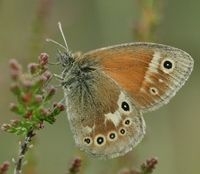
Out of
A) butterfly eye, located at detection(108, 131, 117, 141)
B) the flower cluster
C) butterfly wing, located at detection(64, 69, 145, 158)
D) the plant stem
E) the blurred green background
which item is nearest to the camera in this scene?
the plant stem

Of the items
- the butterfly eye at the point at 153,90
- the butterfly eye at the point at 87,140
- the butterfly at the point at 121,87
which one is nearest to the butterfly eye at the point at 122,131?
the butterfly at the point at 121,87

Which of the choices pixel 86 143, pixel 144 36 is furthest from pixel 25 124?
pixel 144 36

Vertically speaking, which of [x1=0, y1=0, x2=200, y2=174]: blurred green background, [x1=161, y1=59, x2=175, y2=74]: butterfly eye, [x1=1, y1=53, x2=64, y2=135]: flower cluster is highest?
[x1=0, y1=0, x2=200, y2=174]: blurred green background

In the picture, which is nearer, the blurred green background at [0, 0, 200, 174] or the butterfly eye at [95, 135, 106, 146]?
the butterfly eye at [95, 135, 106, 146]

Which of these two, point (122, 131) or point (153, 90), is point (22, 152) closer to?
point (122, 131)

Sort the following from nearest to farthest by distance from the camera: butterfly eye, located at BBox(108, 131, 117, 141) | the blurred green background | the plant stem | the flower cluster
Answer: the plant stem < the flower cluster < butterfly eye, located at BBox(108, 131, 117, 141) < the blurred green background

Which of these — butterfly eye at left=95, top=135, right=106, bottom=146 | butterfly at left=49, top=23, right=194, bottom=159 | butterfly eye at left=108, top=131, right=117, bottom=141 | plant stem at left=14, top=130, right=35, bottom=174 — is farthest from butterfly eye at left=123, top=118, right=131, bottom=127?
plant stem at left=14, top=130, right=35, bottom=174

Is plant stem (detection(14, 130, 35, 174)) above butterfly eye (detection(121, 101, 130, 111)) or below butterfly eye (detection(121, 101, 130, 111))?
below

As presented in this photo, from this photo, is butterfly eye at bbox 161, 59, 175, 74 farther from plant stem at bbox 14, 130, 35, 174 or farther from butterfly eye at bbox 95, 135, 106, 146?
plant stem at bbox 14, 130, 35, 174

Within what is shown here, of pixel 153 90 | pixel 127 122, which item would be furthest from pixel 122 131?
pixel 153 90
